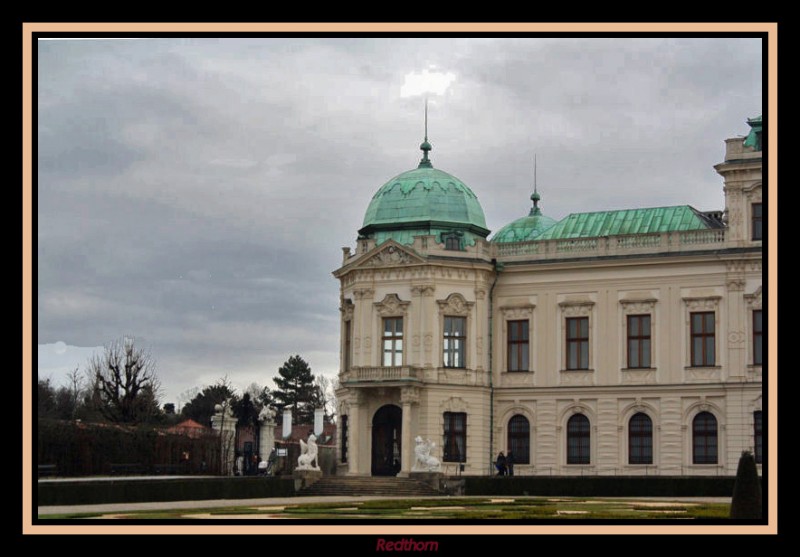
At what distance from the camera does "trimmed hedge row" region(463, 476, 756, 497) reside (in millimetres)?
44406

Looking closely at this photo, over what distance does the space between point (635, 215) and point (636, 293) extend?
4479 millimetres

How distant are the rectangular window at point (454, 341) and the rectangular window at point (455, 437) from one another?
84.3 inches

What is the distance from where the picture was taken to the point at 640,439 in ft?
170

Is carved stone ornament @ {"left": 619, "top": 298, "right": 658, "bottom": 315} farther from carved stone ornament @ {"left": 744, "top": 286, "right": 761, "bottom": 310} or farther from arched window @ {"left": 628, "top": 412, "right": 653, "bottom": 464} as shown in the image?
arched window @ {"left": 628, "top": 412, "right": 653, "bottom": 464}

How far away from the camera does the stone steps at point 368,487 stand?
47.6 metres

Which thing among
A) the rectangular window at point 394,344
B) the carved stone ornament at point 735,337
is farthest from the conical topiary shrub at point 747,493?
the rectangular window at point 394,344

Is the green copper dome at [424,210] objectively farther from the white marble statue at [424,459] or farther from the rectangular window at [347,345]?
the white marble statue at [424,459]

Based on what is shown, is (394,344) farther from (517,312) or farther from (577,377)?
(577,377)

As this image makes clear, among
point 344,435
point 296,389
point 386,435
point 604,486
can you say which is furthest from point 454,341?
point 296,389

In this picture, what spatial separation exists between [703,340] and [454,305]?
10086mm
